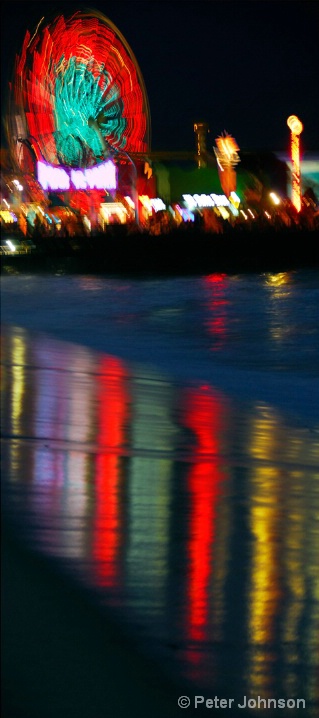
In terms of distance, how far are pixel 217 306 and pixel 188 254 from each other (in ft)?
27.8

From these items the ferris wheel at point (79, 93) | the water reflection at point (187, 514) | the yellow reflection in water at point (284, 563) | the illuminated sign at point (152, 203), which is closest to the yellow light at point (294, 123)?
the ferris wheel at point (79, 93)

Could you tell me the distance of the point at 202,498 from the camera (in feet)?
17.3

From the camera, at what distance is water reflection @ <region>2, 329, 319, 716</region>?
3527 mm

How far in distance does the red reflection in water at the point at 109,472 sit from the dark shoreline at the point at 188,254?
14.2 meters

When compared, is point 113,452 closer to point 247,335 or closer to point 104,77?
point 247,335

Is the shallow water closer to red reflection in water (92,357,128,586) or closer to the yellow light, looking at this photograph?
red reflection in water (92,357,128,586)

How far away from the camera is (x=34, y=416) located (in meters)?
7.52

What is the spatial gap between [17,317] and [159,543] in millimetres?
10829

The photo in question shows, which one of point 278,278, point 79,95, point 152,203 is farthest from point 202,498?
point 152,203

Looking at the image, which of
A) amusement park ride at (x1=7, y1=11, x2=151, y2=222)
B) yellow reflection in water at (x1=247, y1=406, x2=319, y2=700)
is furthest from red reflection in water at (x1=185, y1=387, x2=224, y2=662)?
amusement park ride at (x1=7, y1=11, x2=151, y2=222)

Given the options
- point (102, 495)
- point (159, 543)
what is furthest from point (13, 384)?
point (159, 543)

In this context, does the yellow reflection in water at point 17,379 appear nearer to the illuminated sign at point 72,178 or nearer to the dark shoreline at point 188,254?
the dark shoreline at point 188,254

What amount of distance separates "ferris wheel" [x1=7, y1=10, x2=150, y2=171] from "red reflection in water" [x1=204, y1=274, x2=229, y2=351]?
540 inches

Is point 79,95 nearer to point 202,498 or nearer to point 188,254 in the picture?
point 188,254
